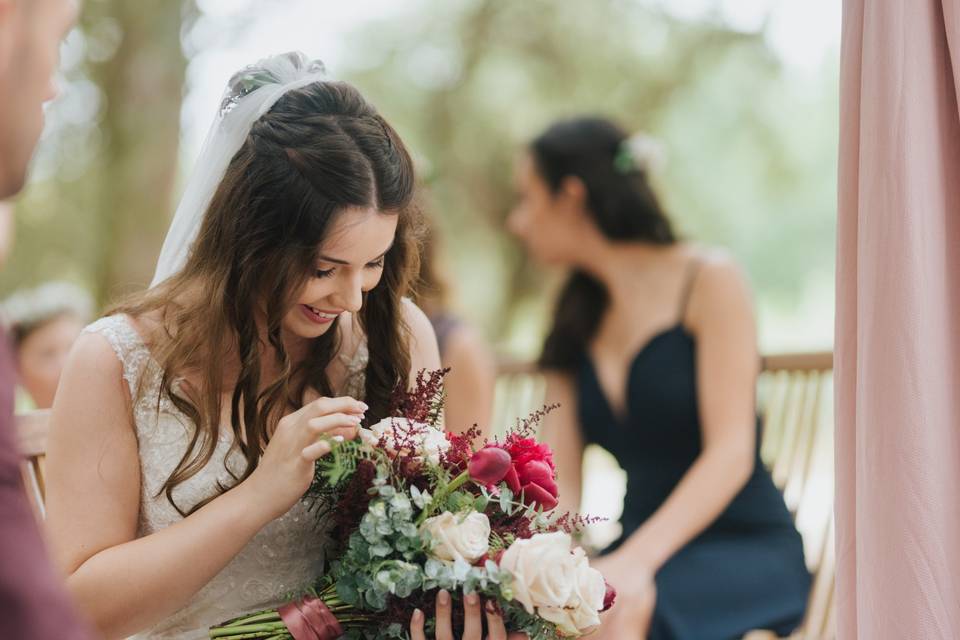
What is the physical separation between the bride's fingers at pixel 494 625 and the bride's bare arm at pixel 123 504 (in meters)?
0.38

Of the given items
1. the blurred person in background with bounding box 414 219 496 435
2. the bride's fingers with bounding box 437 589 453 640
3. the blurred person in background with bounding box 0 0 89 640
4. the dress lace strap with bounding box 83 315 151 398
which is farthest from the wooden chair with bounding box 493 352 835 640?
the blurred person in background with bounding box 0 0 89 640

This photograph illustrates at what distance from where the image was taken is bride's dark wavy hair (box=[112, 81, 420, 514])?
1.92 m

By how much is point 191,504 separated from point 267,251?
54 centimetres

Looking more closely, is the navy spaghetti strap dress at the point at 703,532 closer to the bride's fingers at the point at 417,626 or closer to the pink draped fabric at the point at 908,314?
the pink draped fabric at the point at 908,314

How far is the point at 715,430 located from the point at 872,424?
1.38m

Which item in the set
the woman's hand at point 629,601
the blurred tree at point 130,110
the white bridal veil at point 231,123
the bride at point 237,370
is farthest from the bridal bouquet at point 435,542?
the blurred tree at point 130,110

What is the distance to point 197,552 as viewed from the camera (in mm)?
1829

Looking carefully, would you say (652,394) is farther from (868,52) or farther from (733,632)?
(868,52)

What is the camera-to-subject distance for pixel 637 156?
3.41 m

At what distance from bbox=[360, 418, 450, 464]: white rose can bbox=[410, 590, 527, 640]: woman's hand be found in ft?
0.78

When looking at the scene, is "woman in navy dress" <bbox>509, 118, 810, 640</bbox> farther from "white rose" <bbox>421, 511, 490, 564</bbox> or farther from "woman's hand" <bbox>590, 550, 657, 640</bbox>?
"white rose" <bbox>421, 511, 490, 564</bbox>

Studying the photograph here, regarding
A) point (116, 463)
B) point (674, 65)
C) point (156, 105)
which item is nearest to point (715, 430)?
point (116, 463)

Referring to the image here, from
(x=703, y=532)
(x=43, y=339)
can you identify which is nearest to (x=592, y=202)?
(x=703, y=532)

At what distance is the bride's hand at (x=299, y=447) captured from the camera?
1720 millimetres
